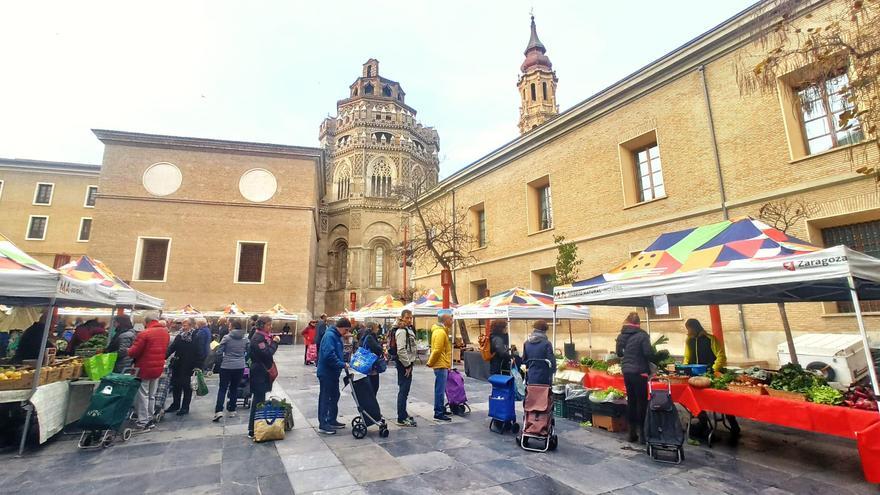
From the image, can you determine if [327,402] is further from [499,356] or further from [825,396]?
[825,396]

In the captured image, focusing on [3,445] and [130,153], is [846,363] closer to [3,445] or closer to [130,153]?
[3,445]

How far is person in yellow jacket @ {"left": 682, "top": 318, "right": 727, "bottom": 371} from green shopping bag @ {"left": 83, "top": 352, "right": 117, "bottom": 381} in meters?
9.78

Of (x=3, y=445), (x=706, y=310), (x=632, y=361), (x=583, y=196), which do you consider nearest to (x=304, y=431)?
(x=3, y=445)

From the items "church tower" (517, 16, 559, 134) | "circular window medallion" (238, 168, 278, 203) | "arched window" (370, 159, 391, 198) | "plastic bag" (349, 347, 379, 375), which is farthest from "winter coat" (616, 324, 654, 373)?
"arched window" (370, 159, 391, 198)

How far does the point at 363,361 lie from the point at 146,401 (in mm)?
3711

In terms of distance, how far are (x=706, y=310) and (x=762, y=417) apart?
7774mm

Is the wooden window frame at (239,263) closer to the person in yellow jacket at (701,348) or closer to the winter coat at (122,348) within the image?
the winter coat at (122,348)

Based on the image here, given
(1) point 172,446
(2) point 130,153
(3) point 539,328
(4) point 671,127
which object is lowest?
(1) point 172,446

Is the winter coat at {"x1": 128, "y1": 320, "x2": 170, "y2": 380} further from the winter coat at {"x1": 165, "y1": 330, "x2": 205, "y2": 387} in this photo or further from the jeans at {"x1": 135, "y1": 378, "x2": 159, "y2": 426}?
the winter coat at {"x1": 165, "y1": 330, "x2": 205, "y2": 387}

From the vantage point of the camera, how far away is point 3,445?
5562mm

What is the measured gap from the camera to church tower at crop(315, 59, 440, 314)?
129 feet

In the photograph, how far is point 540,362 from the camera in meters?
6.04

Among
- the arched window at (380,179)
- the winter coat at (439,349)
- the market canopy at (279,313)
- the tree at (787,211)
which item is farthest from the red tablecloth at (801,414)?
the arched window at (380,179)

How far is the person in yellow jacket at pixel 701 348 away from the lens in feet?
22.2
